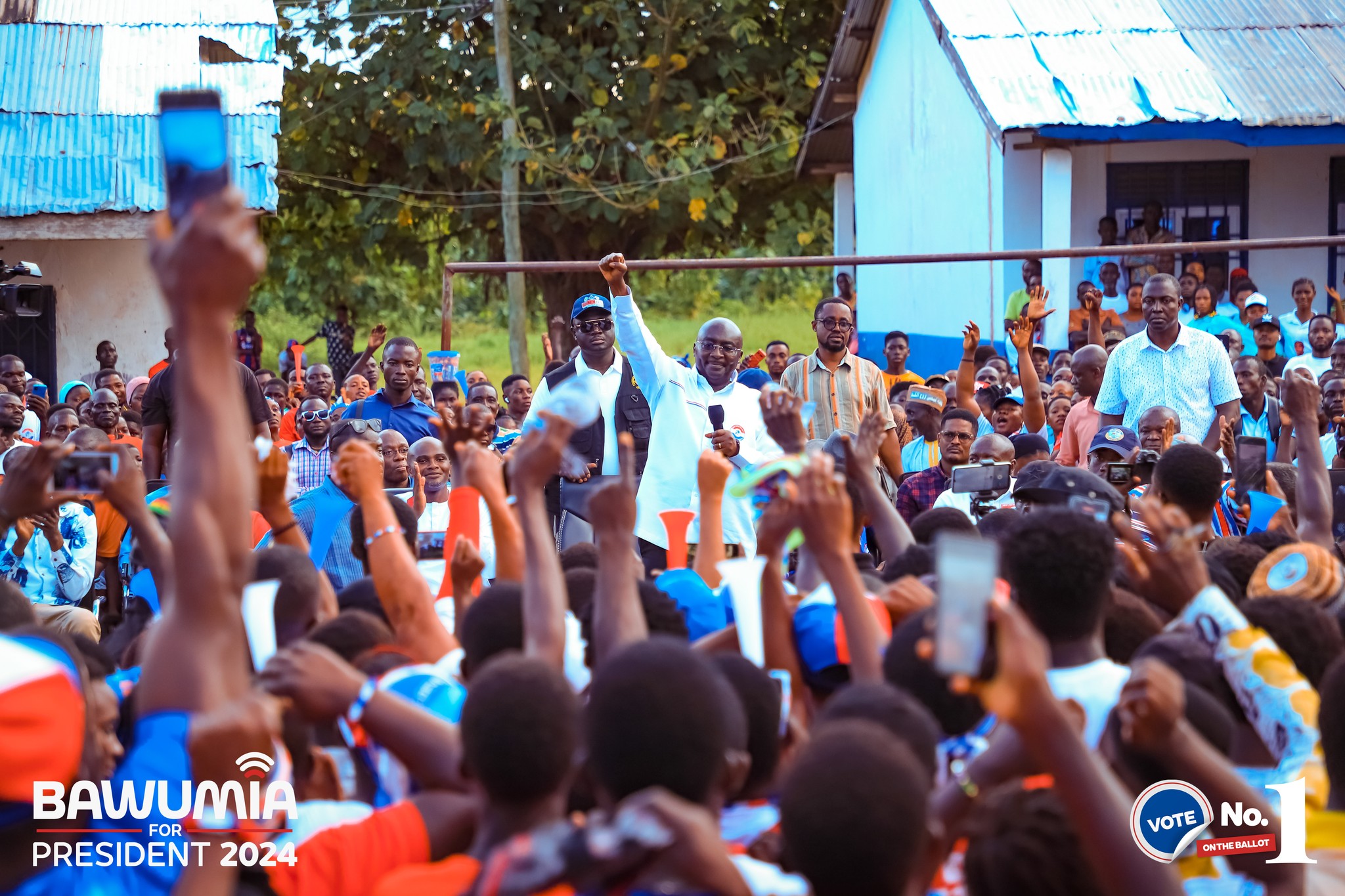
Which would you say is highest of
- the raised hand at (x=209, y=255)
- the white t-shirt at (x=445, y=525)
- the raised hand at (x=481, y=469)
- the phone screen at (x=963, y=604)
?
the raised hand at (x=209, y=255)

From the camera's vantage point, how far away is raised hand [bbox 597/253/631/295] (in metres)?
5.70

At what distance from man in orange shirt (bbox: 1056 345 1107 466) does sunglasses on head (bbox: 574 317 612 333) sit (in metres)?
2.27

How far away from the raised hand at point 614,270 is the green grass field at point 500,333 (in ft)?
54.2

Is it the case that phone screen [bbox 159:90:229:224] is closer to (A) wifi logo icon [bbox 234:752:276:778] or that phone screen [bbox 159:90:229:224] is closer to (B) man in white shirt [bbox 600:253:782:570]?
(A) wifi logo icon [bbox 234:752:276:778]

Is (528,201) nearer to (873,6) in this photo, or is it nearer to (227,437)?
(873,6)

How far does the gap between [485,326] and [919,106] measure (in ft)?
56.7

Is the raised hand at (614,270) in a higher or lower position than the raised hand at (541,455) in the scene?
higher

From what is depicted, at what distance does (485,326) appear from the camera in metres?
30.5

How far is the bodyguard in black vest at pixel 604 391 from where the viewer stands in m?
6.62

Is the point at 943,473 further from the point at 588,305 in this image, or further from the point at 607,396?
the point at 588,305

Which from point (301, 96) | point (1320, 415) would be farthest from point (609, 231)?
point (1320, 415)

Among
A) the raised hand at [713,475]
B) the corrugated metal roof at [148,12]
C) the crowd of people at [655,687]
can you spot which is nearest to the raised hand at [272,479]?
the crowd of people at [655,687]

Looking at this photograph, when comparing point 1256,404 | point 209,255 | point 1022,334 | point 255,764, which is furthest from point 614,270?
point 209,255

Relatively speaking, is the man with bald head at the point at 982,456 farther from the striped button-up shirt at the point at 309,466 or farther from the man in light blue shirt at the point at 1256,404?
the striped button-up shirt at the point at 309,466
